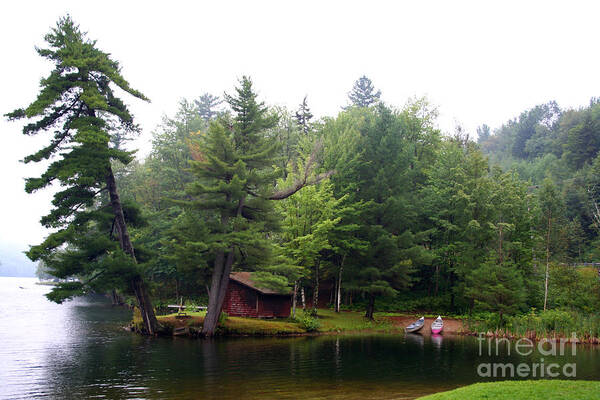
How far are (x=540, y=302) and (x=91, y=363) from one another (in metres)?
35.7

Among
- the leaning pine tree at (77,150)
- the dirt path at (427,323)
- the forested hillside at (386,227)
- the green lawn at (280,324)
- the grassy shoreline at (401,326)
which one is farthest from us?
the dirt path at (427,323)

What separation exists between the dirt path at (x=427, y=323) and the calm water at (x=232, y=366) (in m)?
6.31

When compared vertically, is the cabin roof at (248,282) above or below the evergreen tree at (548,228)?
below

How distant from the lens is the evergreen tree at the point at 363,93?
78.9 m

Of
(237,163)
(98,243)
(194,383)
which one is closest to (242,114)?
(237,163)

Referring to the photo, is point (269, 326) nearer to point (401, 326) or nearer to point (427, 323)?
point (401, 326)

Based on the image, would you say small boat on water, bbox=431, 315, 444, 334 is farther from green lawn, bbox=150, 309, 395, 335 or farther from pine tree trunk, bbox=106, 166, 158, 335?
pine tree trunk, bbox=106, 166, 158, 335

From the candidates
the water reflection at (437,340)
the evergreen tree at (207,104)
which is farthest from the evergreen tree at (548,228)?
the evergreen tree at (207,104)

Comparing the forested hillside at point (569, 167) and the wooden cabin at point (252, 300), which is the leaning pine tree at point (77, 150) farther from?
the forested hillside at point (569, 167)

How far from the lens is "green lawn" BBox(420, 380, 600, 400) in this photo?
10.9m

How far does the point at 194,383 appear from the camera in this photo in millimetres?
15992

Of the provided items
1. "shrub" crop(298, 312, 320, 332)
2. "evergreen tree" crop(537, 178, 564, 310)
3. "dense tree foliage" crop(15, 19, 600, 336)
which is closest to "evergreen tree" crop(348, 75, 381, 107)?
"dense tree foliage" crop(15, 19, 600, 336)

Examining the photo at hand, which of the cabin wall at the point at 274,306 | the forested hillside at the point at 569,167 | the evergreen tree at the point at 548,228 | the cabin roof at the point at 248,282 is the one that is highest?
the forested hillside at the point at 569,167

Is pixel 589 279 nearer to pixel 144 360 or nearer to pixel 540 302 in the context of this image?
pixel 540 302
